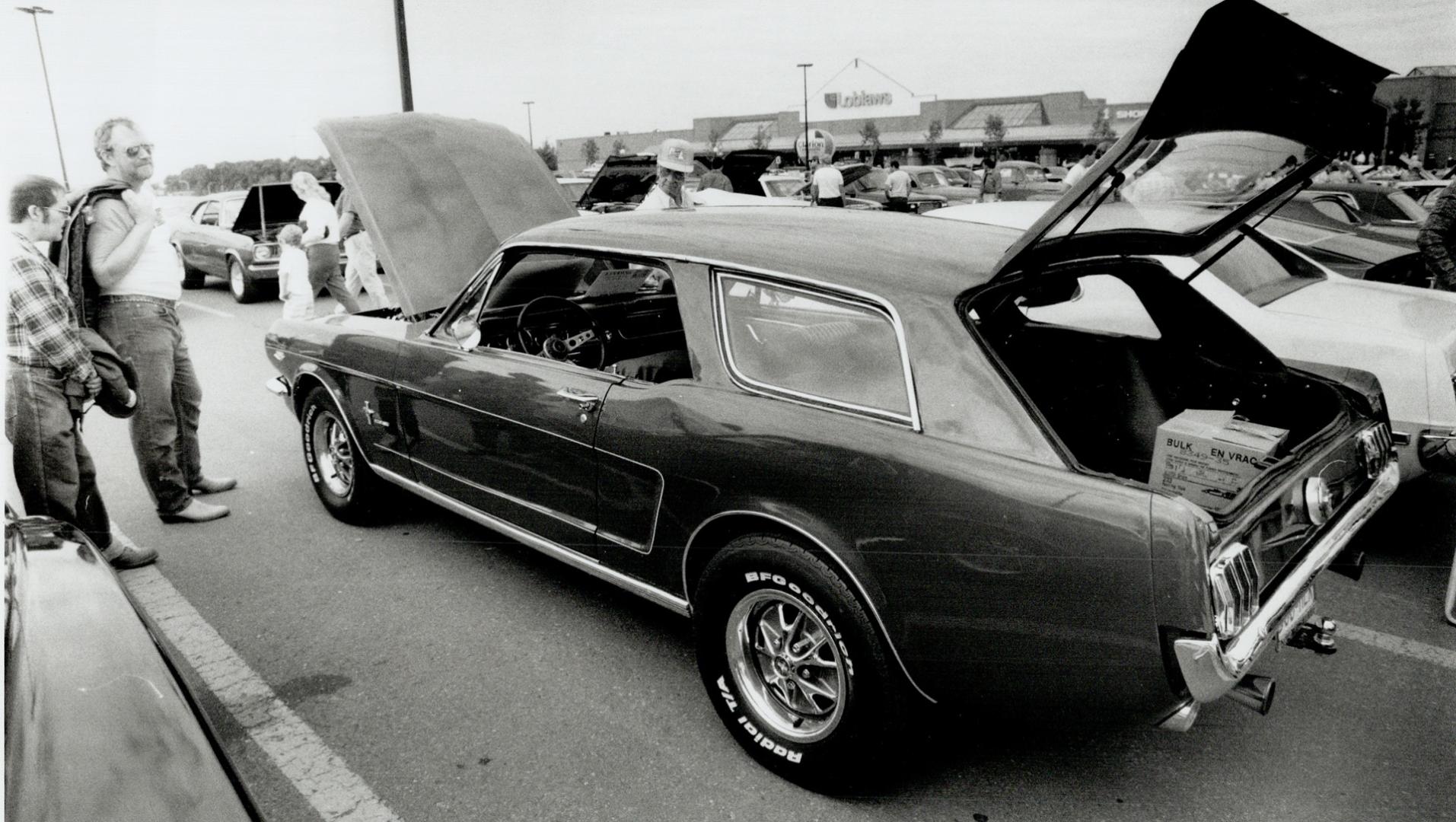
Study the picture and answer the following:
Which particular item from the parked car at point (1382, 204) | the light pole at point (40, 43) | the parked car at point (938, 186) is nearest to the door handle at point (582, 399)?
the light pole at point (40, 43)

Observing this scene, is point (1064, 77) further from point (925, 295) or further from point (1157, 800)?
point (1157, 800)

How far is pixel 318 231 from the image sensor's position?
8.47m

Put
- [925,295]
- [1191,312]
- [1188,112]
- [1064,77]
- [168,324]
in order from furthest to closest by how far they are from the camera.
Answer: [1064,77]
[168,324]
[1191,312]
[925,295]
[1188,112]

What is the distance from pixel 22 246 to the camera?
350 cm

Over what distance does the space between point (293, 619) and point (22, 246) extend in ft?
5.41

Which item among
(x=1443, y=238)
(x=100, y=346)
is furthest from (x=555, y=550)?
(x=1443, y=238)

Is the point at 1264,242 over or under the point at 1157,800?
over

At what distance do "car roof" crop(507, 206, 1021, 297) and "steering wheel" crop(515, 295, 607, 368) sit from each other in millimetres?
387

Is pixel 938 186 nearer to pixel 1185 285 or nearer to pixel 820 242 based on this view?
pixel 1185 285

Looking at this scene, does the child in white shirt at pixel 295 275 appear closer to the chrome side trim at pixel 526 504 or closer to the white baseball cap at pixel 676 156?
the white baseball cap at pixel 676 156

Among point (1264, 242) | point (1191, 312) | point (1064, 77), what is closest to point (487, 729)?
point (1191, 312)

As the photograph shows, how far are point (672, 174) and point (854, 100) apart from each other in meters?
23.5

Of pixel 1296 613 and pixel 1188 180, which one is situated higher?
pixel 1188 180

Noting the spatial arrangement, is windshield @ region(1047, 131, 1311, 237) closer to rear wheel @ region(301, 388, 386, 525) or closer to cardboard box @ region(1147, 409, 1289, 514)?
cardboard box @ region(1147, 409, 1289, 514)
